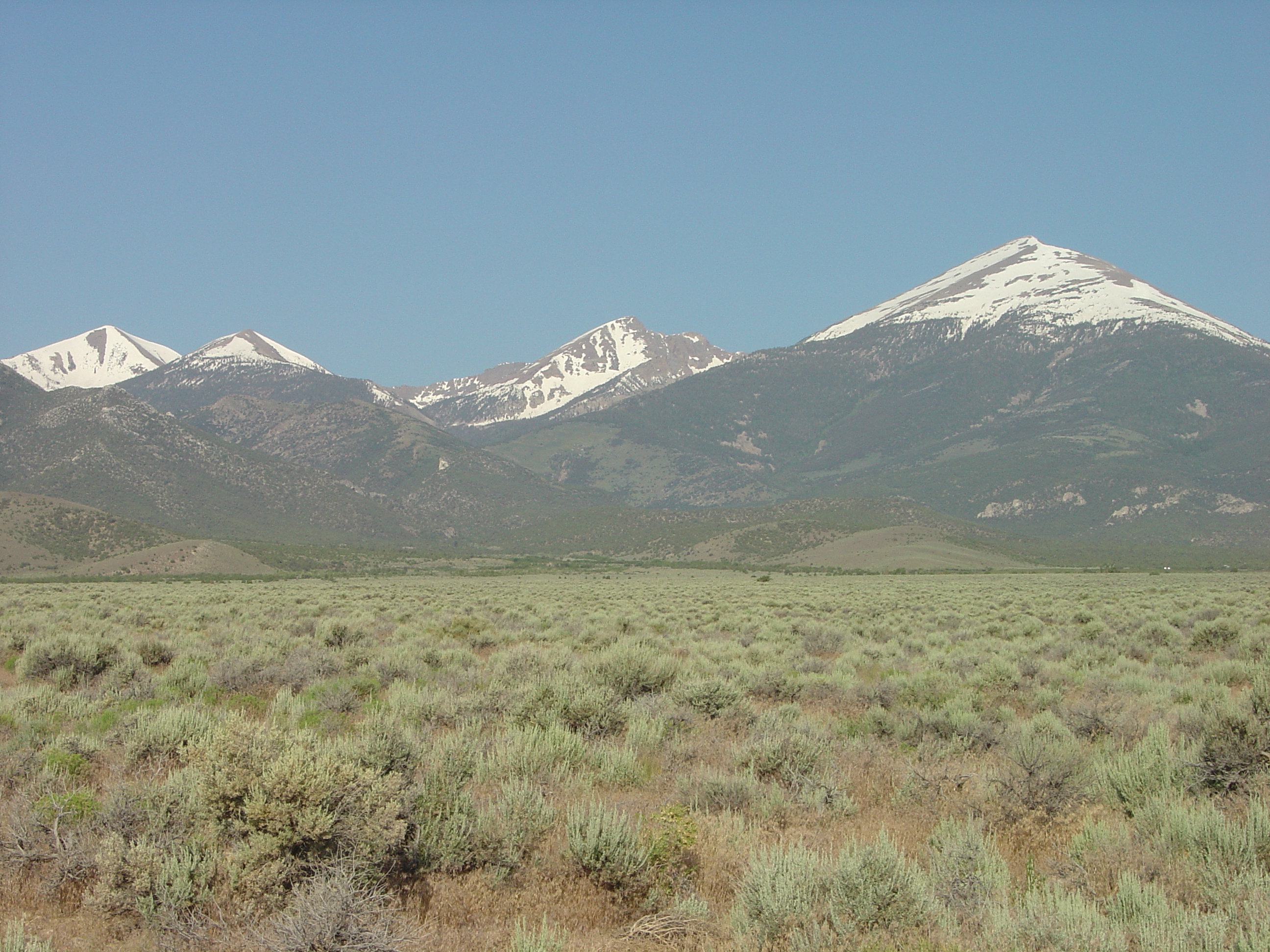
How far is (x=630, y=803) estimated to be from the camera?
7.19 metres

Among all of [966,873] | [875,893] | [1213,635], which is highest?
[875,893]

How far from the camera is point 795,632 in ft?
70.4

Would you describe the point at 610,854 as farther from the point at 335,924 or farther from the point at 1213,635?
the point at 1213,635

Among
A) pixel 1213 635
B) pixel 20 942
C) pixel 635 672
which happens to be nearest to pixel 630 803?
pixel 20 942

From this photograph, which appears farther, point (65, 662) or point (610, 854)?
point (65, 662)

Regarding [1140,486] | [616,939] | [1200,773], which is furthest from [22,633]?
[1140,486]

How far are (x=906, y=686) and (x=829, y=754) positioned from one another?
483cm

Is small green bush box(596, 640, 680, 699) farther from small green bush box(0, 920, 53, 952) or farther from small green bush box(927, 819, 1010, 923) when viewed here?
small green bush box(0, 920, 53, 952)

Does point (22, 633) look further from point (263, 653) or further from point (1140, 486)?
point (1140, 486)

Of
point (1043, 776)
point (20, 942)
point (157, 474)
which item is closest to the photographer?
point (20, 942)

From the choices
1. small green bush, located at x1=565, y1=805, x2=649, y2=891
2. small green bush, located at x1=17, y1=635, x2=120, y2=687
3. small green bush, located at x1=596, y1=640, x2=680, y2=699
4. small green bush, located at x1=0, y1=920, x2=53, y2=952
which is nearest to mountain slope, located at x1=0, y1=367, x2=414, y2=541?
small green bush, located at x1=17, y1=635, x2=120, y2=687

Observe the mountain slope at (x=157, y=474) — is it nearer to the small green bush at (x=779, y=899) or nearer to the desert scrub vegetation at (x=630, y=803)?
the desert scrub vegetation at (x=630, y=803)

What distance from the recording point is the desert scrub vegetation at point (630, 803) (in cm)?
494

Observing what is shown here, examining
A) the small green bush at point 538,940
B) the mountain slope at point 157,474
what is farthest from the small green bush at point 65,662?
the mountain slope at point 157,474
